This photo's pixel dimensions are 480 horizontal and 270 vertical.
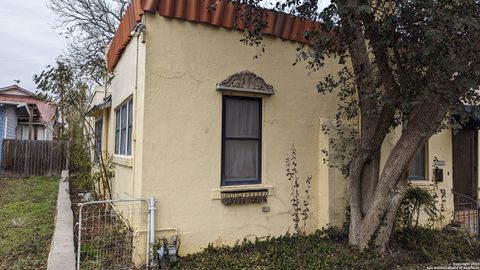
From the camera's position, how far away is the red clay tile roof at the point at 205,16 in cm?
492

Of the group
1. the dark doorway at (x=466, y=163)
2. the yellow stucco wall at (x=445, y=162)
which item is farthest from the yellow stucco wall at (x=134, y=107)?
the dark doorway at (x=466, y=163)

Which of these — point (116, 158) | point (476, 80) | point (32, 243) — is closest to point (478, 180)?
point (476, 80)

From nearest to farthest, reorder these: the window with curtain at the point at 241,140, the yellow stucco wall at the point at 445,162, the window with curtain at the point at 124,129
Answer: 1. the window with curtain at the point at 241,140
2. the window with curtain at the point at 124,129
3. the yellow stucco wall at the point at 445,162

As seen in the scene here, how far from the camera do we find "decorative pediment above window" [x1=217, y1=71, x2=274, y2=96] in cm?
536

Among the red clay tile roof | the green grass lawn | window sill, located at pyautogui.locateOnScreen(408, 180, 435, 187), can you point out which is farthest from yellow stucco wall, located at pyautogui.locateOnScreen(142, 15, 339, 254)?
window sill, located at pyautogui.locateOnScreen(408, 180, 435, 187)

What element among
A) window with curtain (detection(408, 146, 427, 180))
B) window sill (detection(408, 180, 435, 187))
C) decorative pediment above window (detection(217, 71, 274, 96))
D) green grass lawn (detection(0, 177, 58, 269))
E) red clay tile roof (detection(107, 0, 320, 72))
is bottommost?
green grass lawn (detection(0, 177, 58, 269))

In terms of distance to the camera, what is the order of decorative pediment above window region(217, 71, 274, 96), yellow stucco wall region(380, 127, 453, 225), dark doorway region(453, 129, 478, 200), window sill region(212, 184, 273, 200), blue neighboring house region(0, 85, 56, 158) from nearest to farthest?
window sill region(212, 184, 273, 200), decorative pediment above window region(217, 71, 274, 96), yellow stucco wall region(380, 127, 453, 225), dark doorway region(453, 129, 478, 200), blue neighboring house region(0, 85, 56, 158)

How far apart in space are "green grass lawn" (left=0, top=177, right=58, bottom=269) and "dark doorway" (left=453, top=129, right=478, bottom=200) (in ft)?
28.8

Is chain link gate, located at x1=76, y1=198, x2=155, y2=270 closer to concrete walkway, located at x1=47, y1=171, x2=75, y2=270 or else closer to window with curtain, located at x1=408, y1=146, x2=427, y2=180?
concrete walkway, located at x1=47, y1=171, x2=75, y2=270

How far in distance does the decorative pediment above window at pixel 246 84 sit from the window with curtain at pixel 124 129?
1.86m

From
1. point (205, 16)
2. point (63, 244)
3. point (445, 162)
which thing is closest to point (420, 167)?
point (445, 162)

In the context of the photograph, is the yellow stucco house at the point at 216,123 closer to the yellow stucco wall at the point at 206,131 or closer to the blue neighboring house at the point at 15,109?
the yellow stucco wall at the point at 206,131

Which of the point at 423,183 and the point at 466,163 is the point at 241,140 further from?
the point at 466,163

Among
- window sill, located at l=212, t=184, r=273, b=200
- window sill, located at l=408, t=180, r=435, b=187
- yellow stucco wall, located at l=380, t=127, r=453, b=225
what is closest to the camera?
window sill, located at l=212, t=184, r=273, b=200
